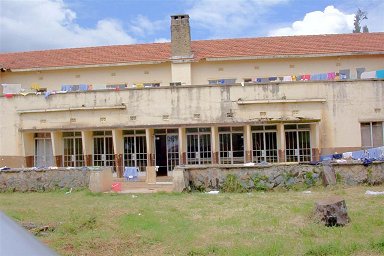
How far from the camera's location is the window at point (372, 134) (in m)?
23.7

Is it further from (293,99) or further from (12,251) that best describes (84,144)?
(12,251)

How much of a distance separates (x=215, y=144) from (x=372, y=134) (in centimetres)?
807

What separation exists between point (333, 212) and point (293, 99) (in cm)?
1468

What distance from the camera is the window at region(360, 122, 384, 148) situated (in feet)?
77.6

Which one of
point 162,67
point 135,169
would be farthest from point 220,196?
point 162,67

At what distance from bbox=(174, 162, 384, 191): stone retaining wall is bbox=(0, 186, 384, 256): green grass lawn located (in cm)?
118

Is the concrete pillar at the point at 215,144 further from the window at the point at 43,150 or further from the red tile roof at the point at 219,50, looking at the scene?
the window at the point at 43,150

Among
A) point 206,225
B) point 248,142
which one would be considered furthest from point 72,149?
point 206,225

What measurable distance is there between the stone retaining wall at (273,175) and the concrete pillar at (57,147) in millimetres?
10875

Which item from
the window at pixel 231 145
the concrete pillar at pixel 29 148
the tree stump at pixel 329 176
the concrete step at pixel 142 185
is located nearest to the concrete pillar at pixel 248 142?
the window at pixel 231 145

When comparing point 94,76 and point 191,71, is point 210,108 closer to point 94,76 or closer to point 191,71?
point 191,71

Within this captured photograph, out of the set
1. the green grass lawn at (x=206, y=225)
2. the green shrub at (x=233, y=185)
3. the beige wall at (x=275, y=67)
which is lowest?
the green grass lawn at (x=206, y=225)

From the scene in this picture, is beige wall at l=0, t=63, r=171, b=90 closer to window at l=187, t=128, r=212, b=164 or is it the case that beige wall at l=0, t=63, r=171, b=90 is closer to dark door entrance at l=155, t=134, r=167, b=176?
dark door entrance at l=155, t=134, r=167, b=176

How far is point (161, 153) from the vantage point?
→ 997 inches
